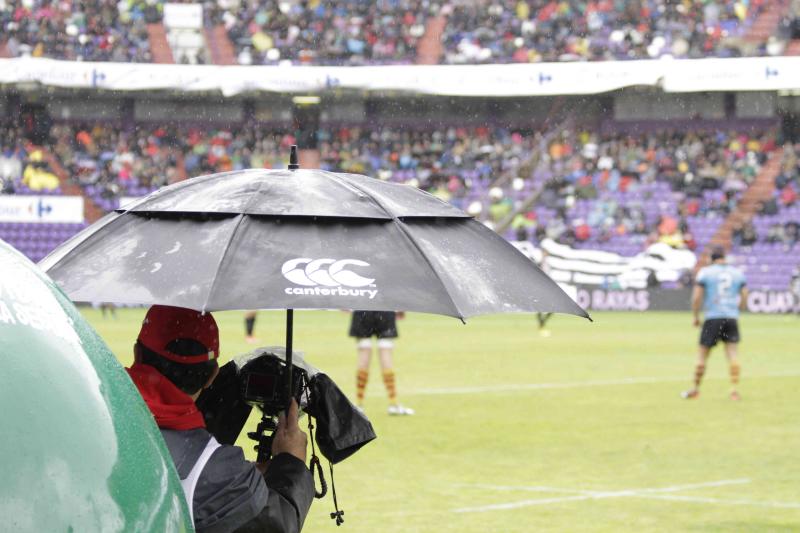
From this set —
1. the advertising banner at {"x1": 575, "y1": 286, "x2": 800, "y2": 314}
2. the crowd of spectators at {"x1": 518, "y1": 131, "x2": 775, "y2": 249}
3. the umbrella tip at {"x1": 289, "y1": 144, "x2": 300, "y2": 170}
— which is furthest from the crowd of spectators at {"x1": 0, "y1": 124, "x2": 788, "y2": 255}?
the umbrella tip at {"x1": 289, "y1": 144, "x2": 300, "y2": 170}

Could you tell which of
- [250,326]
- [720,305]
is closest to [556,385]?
[720,305]

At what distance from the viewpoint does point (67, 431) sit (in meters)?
1.87

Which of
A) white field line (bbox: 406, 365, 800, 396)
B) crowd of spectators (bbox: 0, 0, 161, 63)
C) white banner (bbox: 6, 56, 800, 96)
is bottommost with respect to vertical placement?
white field line (bbox: 406, 365, 800, 396)

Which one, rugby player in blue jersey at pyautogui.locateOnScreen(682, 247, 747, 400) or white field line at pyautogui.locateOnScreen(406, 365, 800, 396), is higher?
rugby player in blue jersey at pyautogui.locateOnScreen(682, 247, 747, 400)

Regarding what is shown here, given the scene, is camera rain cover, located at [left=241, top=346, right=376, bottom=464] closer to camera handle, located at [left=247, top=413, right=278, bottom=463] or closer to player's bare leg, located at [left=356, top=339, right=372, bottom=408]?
camera handle, located at [left=247, top=413, right=278, bottom=463]

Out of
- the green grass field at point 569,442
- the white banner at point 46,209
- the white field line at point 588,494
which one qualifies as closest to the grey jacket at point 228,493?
the green grass field at point 569,442

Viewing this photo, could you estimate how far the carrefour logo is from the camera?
393cm

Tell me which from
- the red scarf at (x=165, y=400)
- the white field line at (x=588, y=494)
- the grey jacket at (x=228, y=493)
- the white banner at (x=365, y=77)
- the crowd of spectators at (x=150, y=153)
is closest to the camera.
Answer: the grey jacket at (x=228, y=493)

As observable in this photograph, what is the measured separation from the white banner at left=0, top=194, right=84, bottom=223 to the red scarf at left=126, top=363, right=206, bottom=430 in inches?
1567

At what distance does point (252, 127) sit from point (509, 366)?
88.8 feet

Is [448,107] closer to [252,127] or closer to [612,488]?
[252,127]

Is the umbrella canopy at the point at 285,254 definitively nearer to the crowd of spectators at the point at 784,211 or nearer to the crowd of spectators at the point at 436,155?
the crowd of spectators at the point at 784,211

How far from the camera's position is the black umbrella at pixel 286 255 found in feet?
12.8

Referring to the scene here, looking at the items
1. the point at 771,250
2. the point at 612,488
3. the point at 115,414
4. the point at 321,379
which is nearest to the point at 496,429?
the point at 612,488
